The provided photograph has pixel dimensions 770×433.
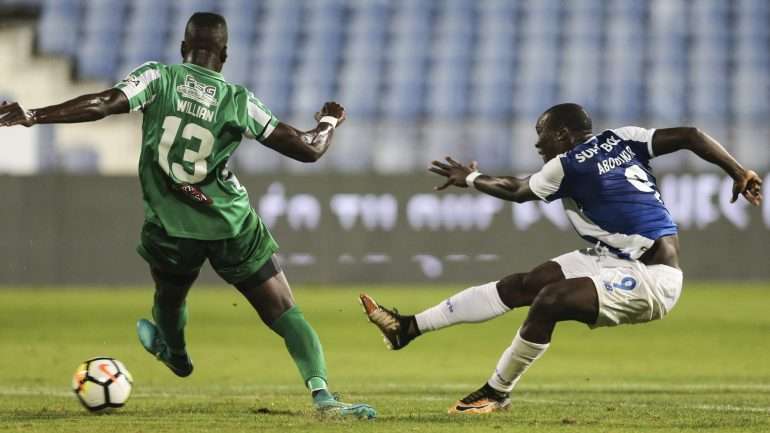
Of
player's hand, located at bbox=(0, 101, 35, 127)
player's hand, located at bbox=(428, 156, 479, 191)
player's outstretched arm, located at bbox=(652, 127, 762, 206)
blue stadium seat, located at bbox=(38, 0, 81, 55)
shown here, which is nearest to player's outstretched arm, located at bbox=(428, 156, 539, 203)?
player's hand, located at bbox=(428, 156, 479, 191)

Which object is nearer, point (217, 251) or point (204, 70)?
point (204, 70)

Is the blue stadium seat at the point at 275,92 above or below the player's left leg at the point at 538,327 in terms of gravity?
below

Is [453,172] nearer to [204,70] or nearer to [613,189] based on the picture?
[613,189]

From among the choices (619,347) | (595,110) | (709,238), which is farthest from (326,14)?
(619,347)

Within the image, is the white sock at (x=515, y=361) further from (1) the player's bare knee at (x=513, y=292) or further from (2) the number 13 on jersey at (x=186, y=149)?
(2) the number 13 on jersey at (x=186, y=149)

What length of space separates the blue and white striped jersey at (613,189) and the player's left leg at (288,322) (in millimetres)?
1413

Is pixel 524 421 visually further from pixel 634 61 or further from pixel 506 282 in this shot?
pixel 634 61

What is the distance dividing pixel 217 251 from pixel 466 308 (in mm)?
1532

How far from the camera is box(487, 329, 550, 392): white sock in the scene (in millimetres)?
7355

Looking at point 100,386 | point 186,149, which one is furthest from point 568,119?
point 100,386

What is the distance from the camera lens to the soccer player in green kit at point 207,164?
6996 millimetres

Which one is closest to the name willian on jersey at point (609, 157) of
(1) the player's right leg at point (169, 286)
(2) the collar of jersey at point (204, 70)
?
(2) the collar of jersey at point (204, 70)

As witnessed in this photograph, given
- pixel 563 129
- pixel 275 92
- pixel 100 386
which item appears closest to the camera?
pixel 100 386

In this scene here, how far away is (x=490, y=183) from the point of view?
7.47 m
